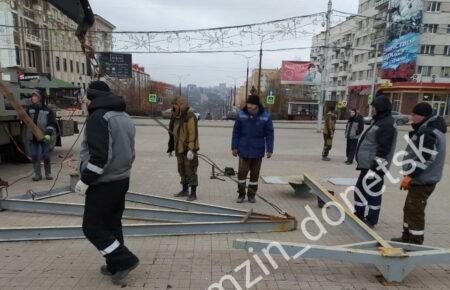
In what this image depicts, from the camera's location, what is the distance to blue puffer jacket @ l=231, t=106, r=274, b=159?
19.9ft

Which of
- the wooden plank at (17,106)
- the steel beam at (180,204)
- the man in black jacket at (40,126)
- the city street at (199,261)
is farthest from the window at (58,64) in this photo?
the steel beam at (180,204)

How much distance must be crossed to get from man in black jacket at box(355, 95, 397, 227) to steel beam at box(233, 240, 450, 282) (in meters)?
1.57

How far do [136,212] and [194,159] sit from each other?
1.50m

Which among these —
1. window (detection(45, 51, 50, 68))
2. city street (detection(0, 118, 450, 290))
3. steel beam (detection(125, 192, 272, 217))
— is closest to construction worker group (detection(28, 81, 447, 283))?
city street (detection(0, 118, 450, 290))

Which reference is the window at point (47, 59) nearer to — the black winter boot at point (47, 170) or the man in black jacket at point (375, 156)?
the black winter boot at point (47, 170)

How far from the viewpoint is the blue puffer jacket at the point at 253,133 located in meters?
6.05

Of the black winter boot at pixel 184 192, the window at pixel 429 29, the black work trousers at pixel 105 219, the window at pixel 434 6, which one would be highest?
the window at pixel 434 6

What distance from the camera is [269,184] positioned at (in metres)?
7.86

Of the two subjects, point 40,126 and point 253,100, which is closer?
point 253,100

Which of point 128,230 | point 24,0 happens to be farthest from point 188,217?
point 24,0

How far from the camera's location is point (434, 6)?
148ft

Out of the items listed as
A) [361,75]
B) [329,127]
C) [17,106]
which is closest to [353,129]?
[329,127]

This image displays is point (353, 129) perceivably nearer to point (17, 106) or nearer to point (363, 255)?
point (363, 255)

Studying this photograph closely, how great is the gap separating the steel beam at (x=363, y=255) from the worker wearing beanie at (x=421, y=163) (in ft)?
2.43
